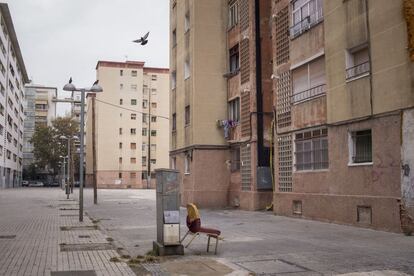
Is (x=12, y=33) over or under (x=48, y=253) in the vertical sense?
over

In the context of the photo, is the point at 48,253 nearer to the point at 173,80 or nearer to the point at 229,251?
the point at 229,251

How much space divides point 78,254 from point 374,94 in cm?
941

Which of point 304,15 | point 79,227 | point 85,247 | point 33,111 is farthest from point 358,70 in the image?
point 33,111

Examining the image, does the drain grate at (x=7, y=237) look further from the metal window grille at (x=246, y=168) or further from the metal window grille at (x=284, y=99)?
the metal window grille at (x=246, y=168)

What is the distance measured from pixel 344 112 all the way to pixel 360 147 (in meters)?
1.24

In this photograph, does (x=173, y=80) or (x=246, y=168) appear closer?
(x=246, y=168)

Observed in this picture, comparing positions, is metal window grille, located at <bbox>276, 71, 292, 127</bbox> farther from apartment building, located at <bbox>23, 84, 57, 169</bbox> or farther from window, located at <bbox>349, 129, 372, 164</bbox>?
apartment building, located at <bbox>23, 84, 57, 169</bbox>

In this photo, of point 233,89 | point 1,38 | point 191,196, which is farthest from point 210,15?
point 1,38

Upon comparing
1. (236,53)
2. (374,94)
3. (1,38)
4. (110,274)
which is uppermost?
(1,38)

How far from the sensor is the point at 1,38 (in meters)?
68.5

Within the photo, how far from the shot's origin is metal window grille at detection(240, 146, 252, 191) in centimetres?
2478

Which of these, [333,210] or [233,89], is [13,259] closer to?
[333,210]

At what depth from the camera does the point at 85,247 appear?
11.9 m

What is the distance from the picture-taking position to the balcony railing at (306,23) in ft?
61.8
